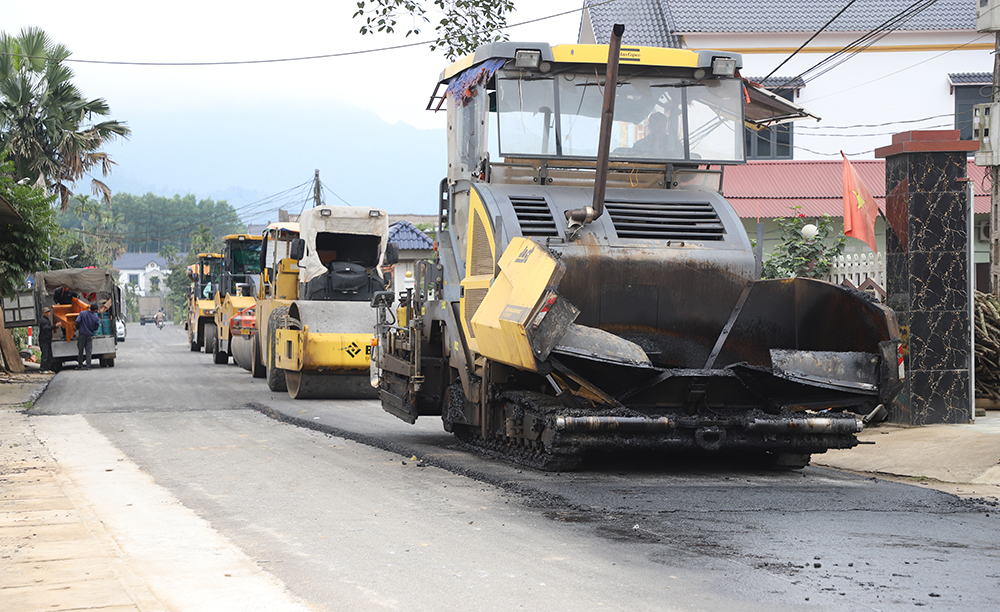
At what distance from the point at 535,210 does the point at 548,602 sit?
4463mm

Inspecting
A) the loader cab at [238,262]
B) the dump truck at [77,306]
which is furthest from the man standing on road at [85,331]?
the loader cab at [238,262]

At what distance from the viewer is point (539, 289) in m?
7.13

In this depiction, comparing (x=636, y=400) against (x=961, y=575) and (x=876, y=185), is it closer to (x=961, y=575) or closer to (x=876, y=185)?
(x=961, y=575)

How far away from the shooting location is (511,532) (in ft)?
20.4

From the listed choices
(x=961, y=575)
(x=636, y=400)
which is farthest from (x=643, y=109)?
(x=961, y=575)

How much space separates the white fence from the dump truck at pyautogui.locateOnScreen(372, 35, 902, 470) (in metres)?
5.29

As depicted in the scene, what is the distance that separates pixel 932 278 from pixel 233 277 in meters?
20.8

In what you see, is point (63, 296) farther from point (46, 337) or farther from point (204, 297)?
point (204, 297)

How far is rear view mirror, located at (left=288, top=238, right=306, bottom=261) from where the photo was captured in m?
17.6

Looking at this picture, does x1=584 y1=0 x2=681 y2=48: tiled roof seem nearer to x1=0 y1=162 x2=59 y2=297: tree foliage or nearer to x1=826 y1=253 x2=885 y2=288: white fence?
x1=826 y1=253 x2=885 y2=288: white fence

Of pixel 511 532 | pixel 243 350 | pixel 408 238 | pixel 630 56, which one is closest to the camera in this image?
pixel 511 532

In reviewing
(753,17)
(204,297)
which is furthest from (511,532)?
(204,297)

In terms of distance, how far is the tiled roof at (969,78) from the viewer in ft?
81.9

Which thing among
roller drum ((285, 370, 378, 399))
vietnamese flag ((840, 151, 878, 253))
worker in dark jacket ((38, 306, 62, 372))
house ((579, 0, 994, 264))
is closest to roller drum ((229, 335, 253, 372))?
worker in dark jacket ((38, 306, 62, 372))
